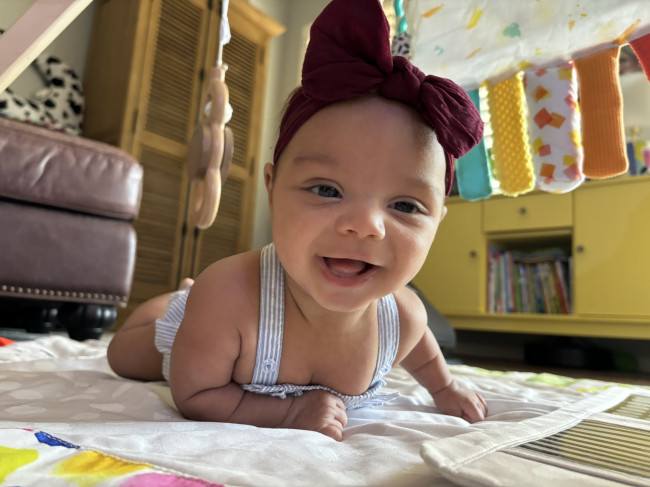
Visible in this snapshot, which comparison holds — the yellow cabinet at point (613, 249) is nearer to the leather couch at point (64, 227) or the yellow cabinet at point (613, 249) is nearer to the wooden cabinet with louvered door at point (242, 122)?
the wooden cabinet with louvered door at point (242, 122)

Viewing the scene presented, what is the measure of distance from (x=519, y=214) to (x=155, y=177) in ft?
5.05

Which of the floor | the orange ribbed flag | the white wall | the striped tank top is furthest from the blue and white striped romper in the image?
the white wall

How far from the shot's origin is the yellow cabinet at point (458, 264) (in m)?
2.30

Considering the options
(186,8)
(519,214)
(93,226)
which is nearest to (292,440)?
(93,226)

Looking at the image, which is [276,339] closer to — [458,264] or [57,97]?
[458,264]

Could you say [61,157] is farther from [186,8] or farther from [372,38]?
[186,8]

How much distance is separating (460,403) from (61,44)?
240cm

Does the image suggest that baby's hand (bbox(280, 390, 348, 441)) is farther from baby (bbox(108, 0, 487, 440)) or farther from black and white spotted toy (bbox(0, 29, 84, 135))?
black and white spotted toy (bbox(0, 29, 84, 135))

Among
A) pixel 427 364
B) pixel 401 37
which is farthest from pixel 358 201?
pixel 401 37

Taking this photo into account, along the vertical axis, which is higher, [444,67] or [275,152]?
A: [444,67]

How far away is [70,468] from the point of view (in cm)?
30

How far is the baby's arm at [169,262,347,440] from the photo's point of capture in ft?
1.65

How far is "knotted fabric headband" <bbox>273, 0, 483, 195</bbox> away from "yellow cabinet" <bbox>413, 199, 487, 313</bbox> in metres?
1.90

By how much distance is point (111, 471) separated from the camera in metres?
0.30
